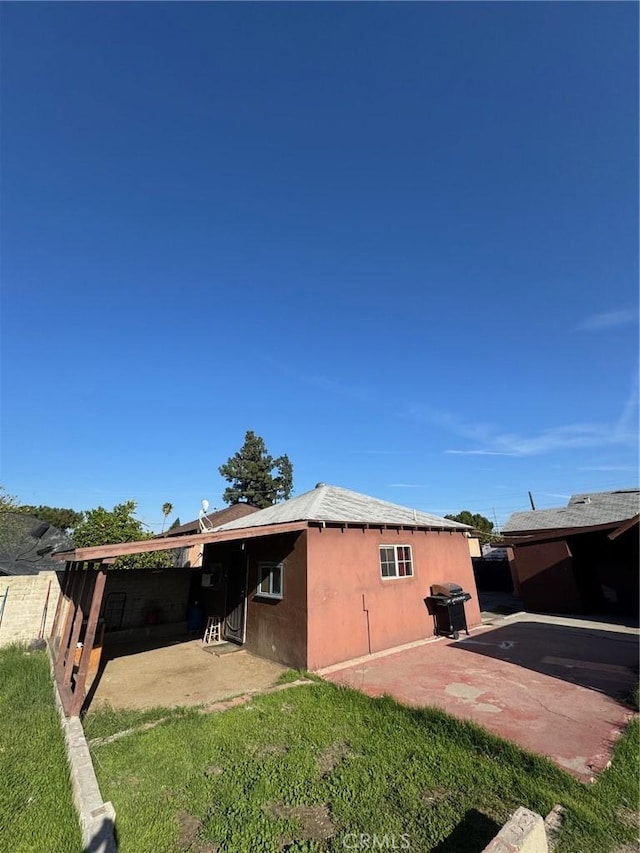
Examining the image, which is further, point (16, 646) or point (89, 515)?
point (89, 515)

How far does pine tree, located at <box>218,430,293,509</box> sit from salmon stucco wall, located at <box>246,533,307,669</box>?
115 feet

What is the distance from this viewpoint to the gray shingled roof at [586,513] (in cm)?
1788

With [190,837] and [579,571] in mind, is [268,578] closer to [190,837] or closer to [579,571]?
[190,837]

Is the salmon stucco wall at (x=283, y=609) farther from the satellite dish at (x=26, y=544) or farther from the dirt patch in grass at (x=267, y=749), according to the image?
the satellite dish at (x=26, y=544)

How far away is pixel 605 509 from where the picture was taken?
19.0m

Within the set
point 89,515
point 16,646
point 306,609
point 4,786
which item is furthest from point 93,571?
point 89,515

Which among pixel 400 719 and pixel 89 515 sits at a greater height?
pixel 89 515

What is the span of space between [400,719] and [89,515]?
69.7 feet

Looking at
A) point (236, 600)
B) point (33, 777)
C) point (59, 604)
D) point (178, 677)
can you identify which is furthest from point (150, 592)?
point (33, 777)

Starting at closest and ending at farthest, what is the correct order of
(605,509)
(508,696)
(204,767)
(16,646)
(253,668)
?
(204,767) → (508,696) → (253,668) → (16,646) → (605,509)

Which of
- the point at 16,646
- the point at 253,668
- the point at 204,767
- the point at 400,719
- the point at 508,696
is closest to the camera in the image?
the point at 204,767

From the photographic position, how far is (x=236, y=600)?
34.8 feet

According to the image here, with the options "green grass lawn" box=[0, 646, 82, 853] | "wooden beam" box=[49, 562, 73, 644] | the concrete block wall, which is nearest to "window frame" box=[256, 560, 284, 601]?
"green grass lawn" box=[0, 646, 82, 853]

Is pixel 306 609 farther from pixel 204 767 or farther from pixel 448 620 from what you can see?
pixel 448 620
